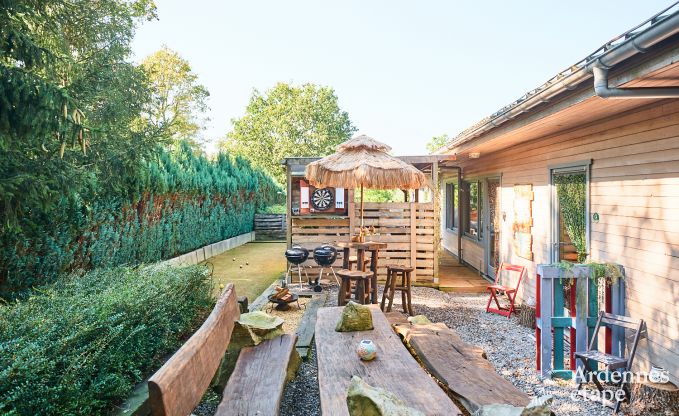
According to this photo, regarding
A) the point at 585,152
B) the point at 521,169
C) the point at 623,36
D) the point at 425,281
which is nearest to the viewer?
the point at 623,36

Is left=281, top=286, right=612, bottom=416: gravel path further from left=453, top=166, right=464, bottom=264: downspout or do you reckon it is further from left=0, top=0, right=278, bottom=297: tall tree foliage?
A: left=453, top=166, right=464, bottom=264: downspout

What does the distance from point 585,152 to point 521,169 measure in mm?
2086

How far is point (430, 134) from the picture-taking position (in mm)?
48344

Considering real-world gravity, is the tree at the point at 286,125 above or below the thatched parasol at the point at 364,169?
above

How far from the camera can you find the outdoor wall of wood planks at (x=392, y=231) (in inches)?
323

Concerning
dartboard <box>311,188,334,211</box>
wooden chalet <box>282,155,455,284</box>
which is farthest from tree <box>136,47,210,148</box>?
wooden chalet <box>282,155,455,284</box>

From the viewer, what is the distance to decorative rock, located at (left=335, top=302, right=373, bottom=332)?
3.28 m

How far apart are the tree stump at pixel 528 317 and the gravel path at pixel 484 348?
81 millimetres

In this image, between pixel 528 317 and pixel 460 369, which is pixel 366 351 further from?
pixel 528 317

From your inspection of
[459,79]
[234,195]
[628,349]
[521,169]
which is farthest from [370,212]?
[459,79]

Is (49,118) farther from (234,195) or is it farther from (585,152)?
(234,195)

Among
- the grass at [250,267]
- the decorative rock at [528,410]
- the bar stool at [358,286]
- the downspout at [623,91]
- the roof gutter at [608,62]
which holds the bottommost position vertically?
the grass at [250,267]

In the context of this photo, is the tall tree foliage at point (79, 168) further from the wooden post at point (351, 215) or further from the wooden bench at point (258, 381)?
the wooden post at point (351, 215)

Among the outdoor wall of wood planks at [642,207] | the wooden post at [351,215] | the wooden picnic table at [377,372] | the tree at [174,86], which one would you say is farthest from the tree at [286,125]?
the wooden picnic table at [377,372]
